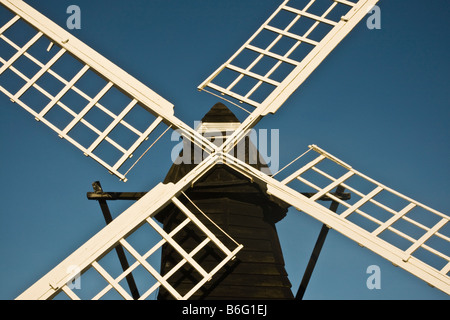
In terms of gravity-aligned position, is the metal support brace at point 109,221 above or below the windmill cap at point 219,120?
below

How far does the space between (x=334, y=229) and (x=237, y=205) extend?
161 centimetres

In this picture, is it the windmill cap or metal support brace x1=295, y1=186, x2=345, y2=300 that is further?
the windmill cap

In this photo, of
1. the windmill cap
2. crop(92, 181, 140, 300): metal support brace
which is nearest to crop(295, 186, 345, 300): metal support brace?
the windmill cap

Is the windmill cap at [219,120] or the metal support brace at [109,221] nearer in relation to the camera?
the metal support brace at [109,221]

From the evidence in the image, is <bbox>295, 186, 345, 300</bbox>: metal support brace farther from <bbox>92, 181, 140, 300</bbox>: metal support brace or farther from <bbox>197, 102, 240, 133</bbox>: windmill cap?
<bbox>92, 181, 140, 300</bbox>: metal support brace

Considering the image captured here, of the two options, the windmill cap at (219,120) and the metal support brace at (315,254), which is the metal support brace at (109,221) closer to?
the windmill cap at (219,120)

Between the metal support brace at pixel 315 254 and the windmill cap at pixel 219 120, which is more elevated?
the windmill cap at pixel 219 120

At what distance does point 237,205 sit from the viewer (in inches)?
340

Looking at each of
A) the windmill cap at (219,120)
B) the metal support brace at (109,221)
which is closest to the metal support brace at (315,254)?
the windmill cap at (219,120)

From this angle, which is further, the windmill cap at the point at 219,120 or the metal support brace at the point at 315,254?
the windmill cap at the point at 219,120

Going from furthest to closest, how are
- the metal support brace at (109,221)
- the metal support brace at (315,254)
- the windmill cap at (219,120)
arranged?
1. the windmill cap at (219,120)
2. the metal support brace at (315,254)
3. the metal support brace at (109,221)

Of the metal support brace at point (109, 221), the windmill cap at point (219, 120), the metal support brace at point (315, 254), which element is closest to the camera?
the metal support brace at point (109, 221)
